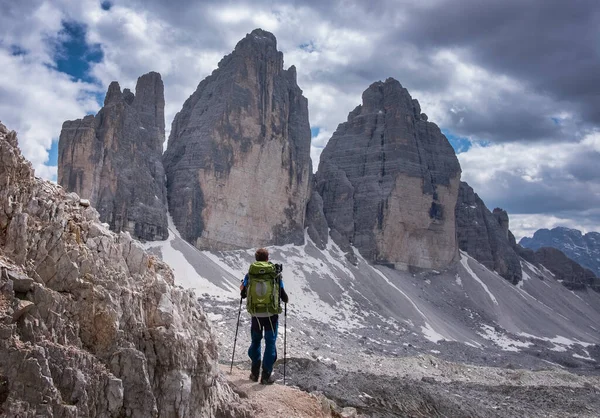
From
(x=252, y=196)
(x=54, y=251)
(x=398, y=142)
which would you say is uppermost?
(x=398, y=142)

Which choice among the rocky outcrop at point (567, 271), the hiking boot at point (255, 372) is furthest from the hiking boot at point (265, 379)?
the rocky outcrop at point (567, 271)

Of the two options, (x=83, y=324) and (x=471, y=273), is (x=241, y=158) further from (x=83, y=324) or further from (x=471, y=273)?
(x=83, y=324)

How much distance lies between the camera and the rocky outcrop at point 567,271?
360 feet

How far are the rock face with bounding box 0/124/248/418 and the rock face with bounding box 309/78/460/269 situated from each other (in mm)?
70653

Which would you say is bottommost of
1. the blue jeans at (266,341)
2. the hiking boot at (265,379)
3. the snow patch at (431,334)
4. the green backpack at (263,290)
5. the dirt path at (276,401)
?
the snow patch at (431,334)

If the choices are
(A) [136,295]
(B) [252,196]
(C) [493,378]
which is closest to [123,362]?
(A) [136,295]

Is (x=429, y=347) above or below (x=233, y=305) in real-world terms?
below

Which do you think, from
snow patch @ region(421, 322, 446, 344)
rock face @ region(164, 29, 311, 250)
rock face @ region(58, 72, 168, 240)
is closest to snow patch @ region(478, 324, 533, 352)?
snow patch @ region(421, 322, 446, 344)

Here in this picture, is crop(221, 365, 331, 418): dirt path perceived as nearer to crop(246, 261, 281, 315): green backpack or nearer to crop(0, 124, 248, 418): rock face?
crop(0, 124, 248, 418): rock face

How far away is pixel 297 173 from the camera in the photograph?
72.5 meters

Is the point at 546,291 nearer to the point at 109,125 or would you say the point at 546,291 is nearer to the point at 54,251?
the point at 109,125

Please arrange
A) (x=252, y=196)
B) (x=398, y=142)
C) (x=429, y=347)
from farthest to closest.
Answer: (x=398, y=142) < (x=252, y=196) < (x=429, y=347)

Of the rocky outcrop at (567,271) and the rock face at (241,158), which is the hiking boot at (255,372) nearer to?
the rock face at (241,158)

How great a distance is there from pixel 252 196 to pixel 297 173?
925 cm
